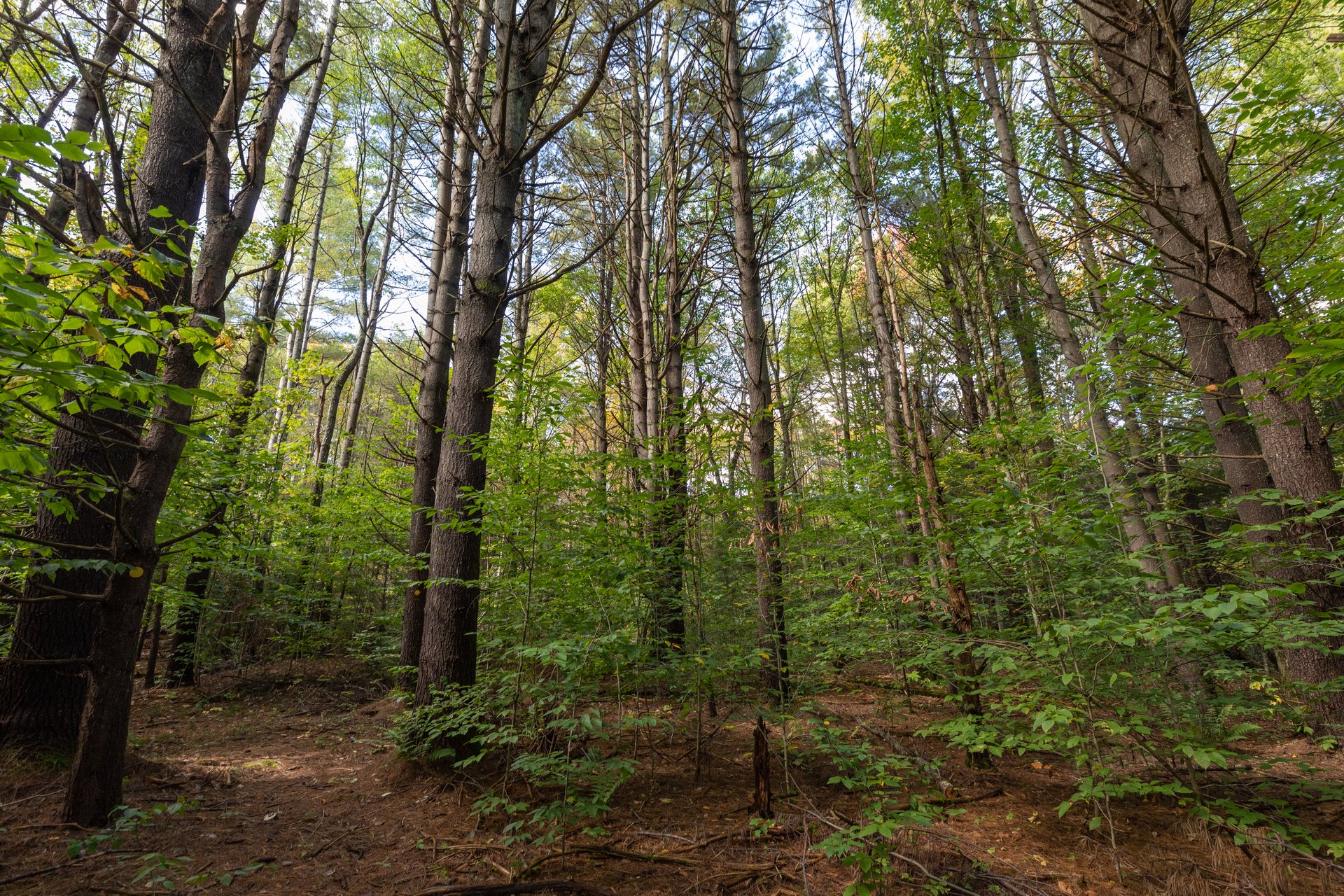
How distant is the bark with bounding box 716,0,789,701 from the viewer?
383cm

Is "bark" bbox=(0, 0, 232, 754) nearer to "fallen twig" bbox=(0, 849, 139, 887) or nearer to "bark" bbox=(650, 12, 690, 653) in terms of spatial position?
"fallen twig" bbox=(0, 849, 139, 887)

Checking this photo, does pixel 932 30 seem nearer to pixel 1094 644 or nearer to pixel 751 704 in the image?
pixel 1094 644

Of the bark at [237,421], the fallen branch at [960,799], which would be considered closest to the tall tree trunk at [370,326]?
the bark at [237,421]

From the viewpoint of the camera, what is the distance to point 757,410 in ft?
14.3

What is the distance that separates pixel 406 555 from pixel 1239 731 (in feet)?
22.8

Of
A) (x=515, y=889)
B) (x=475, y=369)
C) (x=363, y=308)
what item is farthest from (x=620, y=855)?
(x=363, y=308)

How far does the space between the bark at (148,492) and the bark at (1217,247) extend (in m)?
4.79

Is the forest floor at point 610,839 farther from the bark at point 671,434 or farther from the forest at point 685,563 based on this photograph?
the bark at point 671,434

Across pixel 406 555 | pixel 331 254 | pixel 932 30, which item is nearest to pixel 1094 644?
pixel 406 555

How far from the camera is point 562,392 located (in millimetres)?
4508

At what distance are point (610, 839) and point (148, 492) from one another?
3.24 meters

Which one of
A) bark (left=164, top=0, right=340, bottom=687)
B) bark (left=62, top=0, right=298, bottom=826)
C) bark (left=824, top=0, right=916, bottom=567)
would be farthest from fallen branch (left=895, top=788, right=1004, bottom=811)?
bark (left=164, top=0, right=340, bottom=687)

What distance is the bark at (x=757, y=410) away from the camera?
12.6 feet

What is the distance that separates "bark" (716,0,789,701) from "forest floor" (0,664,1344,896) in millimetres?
956
